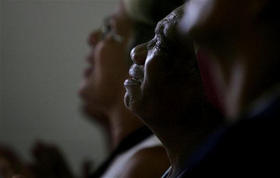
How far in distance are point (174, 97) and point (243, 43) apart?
20 centimetres

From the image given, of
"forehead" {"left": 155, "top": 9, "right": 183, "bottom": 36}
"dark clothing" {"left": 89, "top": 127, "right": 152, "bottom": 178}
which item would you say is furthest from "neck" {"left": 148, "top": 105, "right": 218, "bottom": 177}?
"dark clothing" {"left": 89, "top": 127, "right": 152, "bottom": 178}

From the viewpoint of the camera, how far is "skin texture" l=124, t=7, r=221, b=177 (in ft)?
2.10

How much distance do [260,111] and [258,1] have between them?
9cm

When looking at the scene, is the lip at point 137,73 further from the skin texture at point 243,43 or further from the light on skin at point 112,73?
the light on skin at point 112,73

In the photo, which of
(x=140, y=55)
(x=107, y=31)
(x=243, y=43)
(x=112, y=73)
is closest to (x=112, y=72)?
(x=112, y=73)

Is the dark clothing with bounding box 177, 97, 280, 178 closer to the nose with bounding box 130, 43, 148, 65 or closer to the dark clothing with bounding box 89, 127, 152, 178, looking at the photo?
the nose with bounding box 130, 43, 148, 65

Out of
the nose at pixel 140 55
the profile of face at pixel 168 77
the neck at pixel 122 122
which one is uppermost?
the nose at pixel 140 55

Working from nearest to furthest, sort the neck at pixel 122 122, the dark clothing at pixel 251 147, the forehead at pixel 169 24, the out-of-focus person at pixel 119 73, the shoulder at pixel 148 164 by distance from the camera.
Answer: the dark clothing at pixel 251 147, the forehead at pixel 169 24, the shoulder at pixel 148 164, the out-of-focus person at pixel 119 73, the neck at pixel 122 122

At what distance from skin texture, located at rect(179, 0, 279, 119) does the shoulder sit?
354 mm

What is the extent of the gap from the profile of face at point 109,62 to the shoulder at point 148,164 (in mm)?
325

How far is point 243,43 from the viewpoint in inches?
18.1

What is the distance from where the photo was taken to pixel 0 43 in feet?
8.38

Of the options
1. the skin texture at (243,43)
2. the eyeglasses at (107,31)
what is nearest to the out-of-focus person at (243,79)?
the skin texture at (243,43)

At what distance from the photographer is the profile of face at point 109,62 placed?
117 cm
